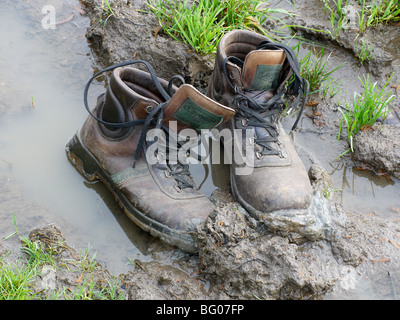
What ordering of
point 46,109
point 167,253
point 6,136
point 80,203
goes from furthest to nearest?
point 46,109 → point 6,136 → point 80,203 → point 167,253

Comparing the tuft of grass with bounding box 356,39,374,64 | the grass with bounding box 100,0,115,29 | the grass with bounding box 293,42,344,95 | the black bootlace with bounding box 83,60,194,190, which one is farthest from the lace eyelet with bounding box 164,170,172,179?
the tuft of grass with bounding box 356,39,374,64

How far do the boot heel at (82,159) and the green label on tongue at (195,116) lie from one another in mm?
802

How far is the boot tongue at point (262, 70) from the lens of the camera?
324 centimetres

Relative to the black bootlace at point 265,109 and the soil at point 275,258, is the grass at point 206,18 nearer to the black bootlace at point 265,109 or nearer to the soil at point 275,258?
the black bootlace at point 265,109

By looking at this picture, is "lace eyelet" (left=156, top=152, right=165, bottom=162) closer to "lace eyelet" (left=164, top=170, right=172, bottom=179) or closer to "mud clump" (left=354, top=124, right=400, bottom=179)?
"lace eyelet" (left=164, top=170, right=172, bottom=179)

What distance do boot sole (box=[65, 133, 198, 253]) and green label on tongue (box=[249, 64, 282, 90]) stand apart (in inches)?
49.7

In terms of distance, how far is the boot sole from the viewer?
9.94 feet

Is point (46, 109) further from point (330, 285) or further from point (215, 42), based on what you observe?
point (330, 285)

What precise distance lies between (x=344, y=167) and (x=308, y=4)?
2.16 metres

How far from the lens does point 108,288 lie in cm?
283

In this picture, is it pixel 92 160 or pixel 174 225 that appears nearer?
pixel 174 225
